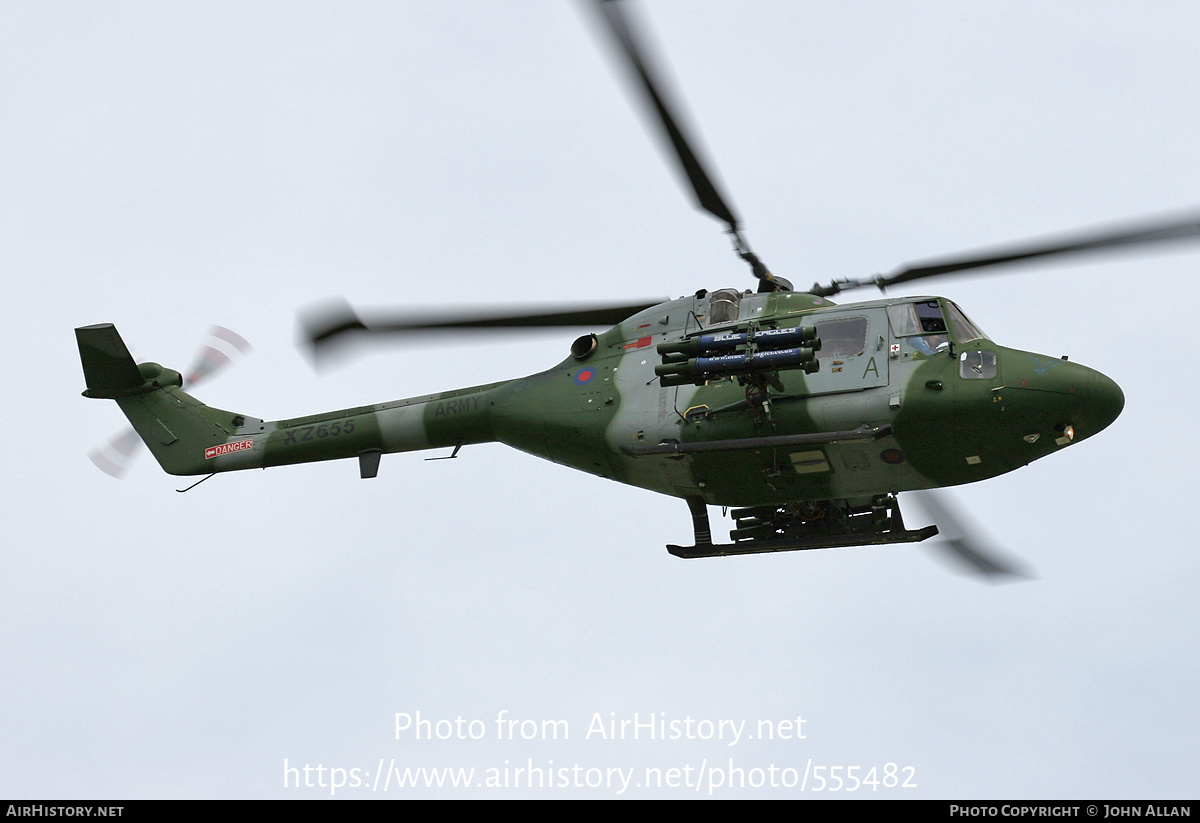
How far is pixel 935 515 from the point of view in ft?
67.3

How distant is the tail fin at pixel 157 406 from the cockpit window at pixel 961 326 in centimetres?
1115

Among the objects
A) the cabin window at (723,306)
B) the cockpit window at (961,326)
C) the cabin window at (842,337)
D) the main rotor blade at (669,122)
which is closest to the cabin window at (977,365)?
the cockpit window at (961,326)

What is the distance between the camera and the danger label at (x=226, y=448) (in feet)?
72.6

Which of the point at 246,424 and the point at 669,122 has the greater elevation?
the point at 246,424

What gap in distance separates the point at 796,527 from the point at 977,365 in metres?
3.55

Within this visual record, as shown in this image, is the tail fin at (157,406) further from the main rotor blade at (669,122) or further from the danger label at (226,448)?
the main rotor blade at (669,122)

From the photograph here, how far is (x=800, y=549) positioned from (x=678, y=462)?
6.98 ft

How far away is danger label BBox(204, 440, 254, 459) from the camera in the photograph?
72.6ft

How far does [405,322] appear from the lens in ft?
61.8

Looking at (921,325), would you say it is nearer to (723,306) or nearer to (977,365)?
(977,365)

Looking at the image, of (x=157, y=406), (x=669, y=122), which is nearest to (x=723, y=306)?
(x=669, y=122)

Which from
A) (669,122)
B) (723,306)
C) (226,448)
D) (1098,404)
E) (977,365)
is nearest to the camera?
(669,122)

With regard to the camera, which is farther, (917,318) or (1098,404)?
(917,318)
